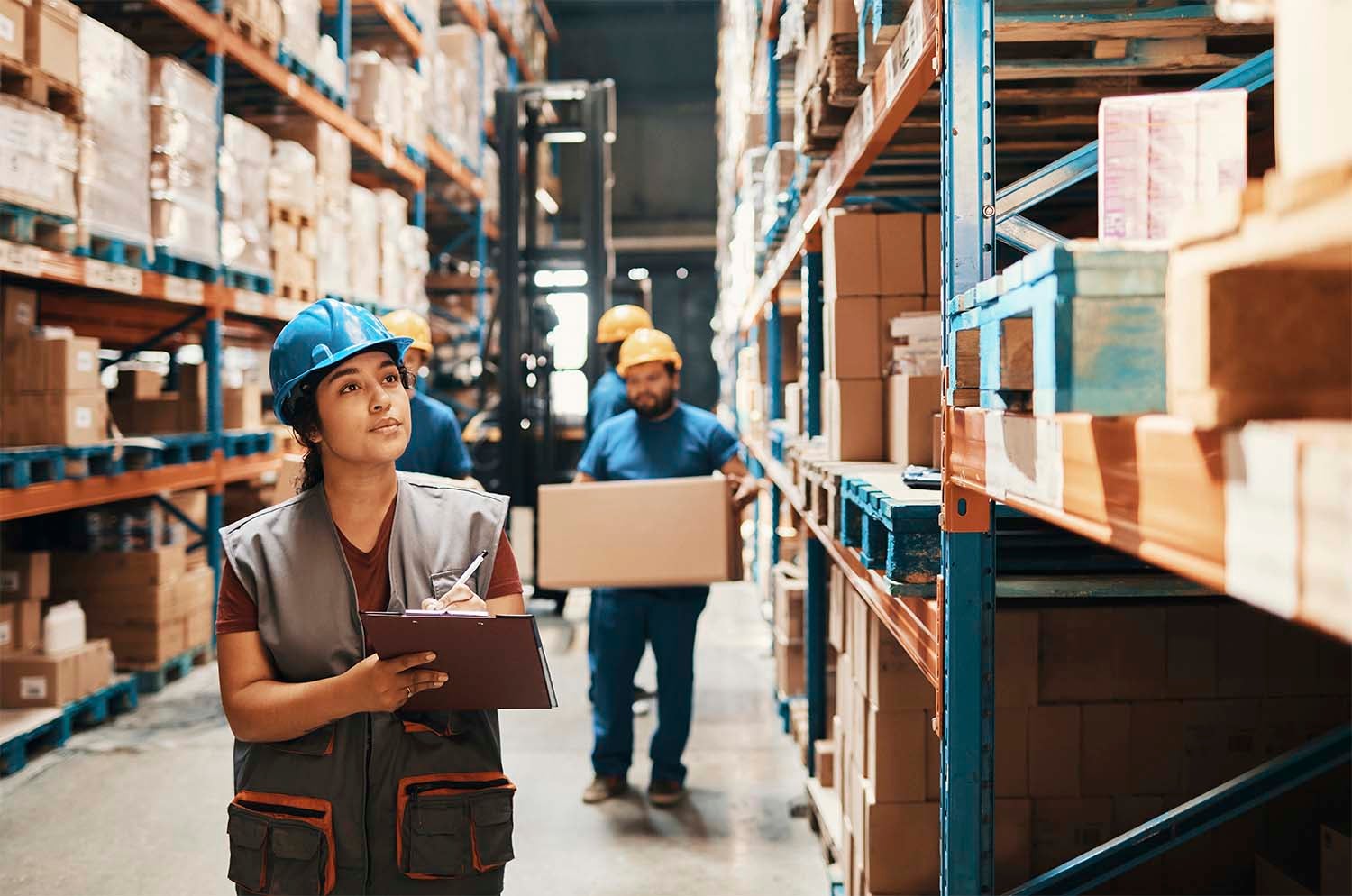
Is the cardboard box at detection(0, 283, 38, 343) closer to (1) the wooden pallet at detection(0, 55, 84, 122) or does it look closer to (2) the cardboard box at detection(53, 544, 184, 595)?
(1) the wooden pallet at detection(0, 55, 84, 122)

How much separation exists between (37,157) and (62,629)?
7.41 ft

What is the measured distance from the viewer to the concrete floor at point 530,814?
3.84 metres

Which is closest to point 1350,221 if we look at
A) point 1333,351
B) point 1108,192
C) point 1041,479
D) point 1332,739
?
point 1333,351

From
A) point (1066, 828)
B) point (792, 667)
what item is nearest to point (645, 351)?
point (792, 667)

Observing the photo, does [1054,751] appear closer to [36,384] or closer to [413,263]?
[36,384]

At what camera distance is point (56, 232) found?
4832mm

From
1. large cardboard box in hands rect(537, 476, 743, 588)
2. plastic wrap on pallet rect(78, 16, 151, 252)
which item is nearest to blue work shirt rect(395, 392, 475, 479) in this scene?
large cardboard box in hands rect(537, 476, 743, 588)

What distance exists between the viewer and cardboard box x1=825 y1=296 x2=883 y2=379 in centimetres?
336

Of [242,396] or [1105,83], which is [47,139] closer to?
[242,396]

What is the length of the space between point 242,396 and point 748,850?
4606mm

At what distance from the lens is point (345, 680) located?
1979mm

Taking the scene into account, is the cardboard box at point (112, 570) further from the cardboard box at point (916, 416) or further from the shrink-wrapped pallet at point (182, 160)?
the cardboard box at point (916, 416)

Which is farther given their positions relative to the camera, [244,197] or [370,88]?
[370,88]

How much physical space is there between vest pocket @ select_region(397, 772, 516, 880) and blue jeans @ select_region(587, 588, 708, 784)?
8.26 feet
